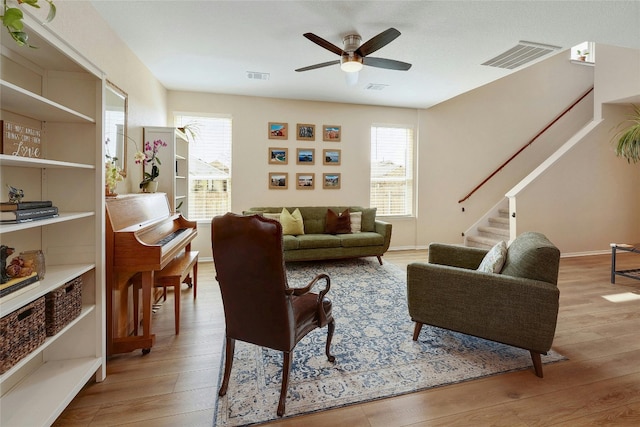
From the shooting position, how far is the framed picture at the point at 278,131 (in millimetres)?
5160

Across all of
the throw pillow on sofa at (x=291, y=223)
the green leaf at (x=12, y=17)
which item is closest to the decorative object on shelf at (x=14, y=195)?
the green leaf at (x=12, y=17)

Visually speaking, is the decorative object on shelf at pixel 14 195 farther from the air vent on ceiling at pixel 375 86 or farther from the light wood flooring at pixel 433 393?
the air vent on ceiling at pixel 375 86

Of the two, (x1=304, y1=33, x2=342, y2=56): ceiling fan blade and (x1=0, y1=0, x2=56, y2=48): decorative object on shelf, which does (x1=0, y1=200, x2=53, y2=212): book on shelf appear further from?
(x1=304, y1=33, x2=342, y2=56): ceiling fan blade

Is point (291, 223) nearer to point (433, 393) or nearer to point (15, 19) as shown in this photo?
point (433, 393)

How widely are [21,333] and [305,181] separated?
4337 millimetres

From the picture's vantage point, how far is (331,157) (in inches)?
215

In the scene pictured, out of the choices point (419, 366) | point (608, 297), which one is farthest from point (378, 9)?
point (608, 297)

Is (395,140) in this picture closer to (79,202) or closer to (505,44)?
(505,44)

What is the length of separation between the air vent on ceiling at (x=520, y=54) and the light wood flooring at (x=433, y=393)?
288 centimetres

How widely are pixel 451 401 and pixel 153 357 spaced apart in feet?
6.70

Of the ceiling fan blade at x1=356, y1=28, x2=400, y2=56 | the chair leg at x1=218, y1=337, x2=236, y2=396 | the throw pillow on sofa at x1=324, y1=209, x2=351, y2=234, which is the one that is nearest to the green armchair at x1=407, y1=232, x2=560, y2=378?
the chair leg at x1=218, y1=337, x2=236, y2=396

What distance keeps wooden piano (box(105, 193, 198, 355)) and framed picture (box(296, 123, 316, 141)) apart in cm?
321

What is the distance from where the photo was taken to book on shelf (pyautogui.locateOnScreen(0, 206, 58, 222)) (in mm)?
1266

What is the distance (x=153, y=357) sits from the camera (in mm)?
2160
